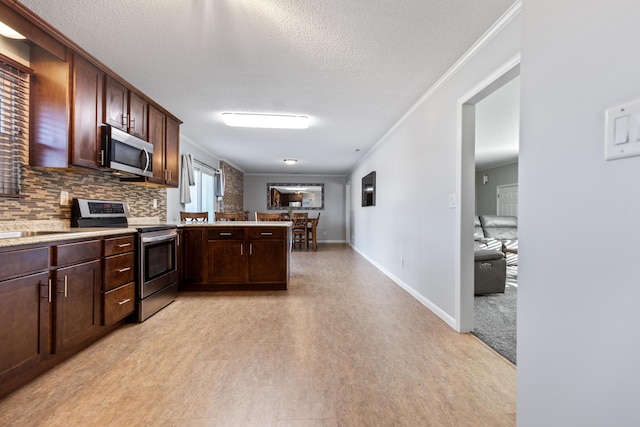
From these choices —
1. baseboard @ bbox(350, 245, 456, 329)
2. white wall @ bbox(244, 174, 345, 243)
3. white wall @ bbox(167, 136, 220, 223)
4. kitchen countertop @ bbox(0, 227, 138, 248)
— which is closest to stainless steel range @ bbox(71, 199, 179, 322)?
kitchen countertop @ bbox(0, 227, 138, 248)

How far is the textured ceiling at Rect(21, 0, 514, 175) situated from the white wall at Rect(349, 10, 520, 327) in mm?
181

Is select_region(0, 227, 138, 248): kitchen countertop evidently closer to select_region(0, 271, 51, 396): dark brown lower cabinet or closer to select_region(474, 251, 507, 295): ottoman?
select_region(0, 271, 51, 396): dark brown lower cabinet

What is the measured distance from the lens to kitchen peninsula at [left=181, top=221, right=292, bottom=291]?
11.2 ft

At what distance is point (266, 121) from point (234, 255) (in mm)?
1799

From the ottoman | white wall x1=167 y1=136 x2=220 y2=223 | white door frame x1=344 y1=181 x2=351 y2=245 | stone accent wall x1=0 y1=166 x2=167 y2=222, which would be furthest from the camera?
white door frame x1=344 y1=181 x2=351 y2=245

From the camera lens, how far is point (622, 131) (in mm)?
559

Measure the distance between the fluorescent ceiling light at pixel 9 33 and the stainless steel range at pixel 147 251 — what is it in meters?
1.21

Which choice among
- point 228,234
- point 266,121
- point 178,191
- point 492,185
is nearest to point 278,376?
point 228,234

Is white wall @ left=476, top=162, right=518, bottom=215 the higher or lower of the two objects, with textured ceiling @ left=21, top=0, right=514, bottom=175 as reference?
lower

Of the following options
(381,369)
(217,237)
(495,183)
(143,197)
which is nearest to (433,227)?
(381,369)

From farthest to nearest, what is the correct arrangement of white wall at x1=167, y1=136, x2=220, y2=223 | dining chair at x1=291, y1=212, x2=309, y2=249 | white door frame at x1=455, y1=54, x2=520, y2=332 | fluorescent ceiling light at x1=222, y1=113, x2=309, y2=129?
dining chair at x1=291, y1=212, x2=309, y2=249 → white wall at x1=167, y1=136, x2=220, y2=223 → fluorescent ceiling light at x1=222, y1=113, x2=309, y2=129 → white door frame at x1=455, y1=54, x2=520, y2=332

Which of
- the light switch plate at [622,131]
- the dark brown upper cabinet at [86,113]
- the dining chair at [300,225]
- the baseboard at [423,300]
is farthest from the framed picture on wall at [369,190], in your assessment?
the light switch plate at [622,131]

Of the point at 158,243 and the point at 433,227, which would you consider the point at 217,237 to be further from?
the point at 433,227

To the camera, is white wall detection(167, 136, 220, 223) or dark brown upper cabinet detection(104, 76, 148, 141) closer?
dark brown upper cabinet detection(104, 76, 148, 141)
